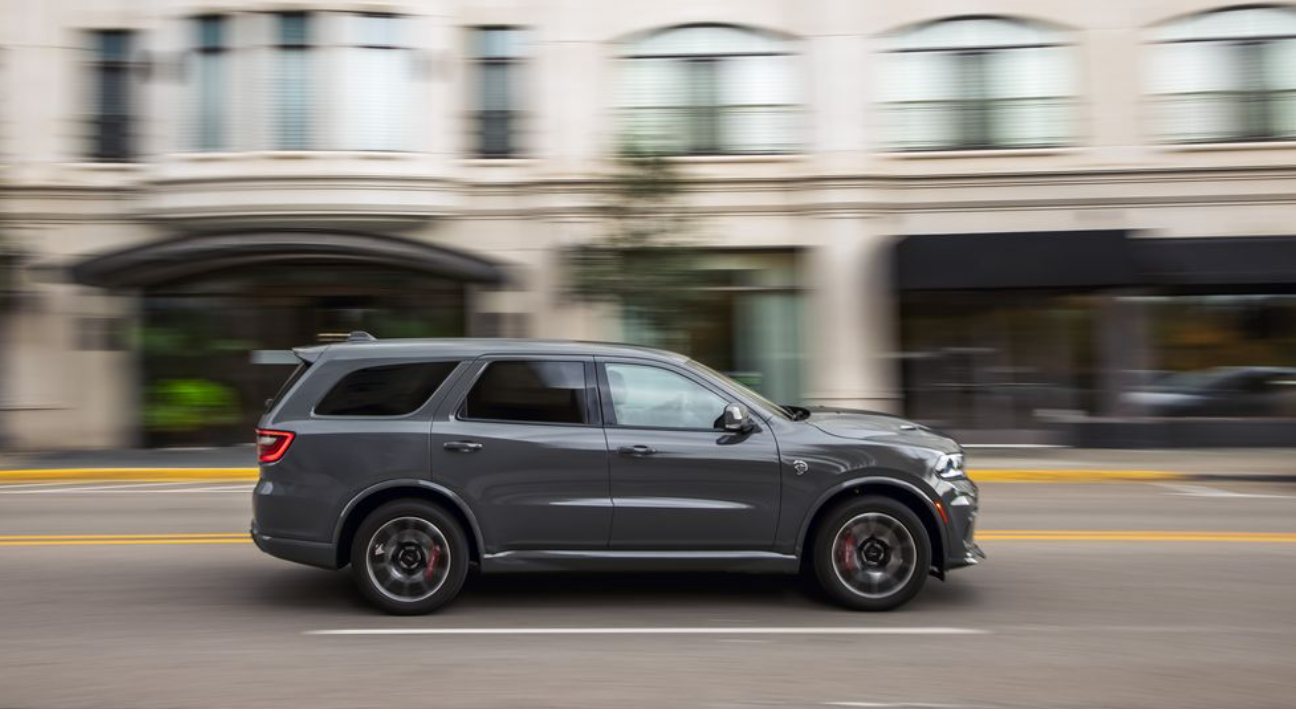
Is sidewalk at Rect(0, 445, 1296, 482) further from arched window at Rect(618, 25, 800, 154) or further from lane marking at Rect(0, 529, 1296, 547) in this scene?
arched window at Rect(618, 25, 800, 154)

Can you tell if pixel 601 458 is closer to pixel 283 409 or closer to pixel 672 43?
pixel 283 409

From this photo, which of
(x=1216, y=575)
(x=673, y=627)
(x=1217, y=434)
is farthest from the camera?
(x=1217, y=434)

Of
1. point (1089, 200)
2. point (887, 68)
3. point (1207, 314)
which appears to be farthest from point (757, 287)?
point (1207, 314)

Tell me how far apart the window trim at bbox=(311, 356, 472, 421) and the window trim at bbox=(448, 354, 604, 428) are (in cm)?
9

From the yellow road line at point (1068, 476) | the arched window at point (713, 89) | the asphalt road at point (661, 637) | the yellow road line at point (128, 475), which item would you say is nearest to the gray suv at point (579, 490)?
the asphalt road at point (661, 637)

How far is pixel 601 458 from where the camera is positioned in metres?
6.75

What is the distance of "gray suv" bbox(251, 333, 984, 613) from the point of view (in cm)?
674

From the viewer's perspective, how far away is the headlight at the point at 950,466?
6844mm

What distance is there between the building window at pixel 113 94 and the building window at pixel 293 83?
102 inches

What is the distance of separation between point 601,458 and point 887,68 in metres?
13.8

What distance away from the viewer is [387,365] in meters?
6.98

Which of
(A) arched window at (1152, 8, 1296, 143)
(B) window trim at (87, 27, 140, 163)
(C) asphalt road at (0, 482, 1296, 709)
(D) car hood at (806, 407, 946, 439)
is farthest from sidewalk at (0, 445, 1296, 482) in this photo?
(D) car hood at (806, 407, 946, 439)

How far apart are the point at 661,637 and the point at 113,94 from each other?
16192 mm

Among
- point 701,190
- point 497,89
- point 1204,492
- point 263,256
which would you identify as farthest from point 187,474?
point 1204,492
